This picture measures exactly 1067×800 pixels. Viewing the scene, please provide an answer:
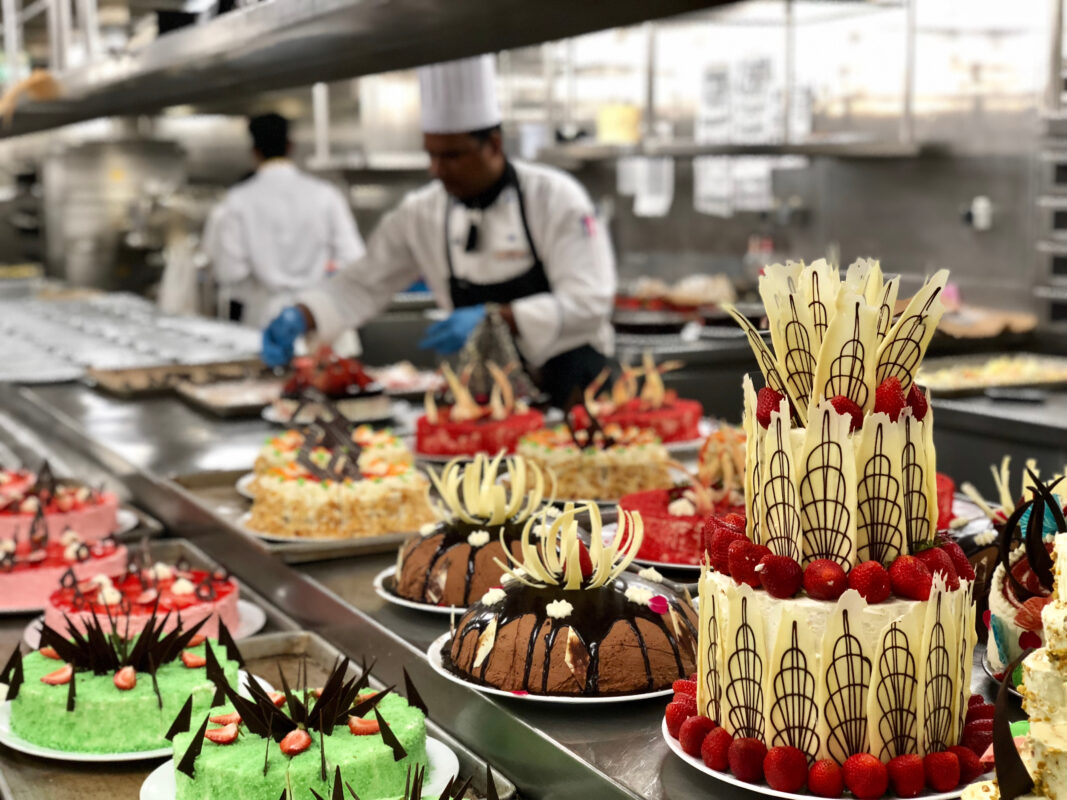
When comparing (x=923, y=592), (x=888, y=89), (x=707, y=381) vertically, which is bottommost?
(x=707, y=381)

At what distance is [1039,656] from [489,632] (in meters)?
0.79

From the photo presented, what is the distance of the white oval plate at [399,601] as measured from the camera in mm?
2041

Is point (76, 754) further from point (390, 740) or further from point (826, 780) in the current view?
point (826, 780)

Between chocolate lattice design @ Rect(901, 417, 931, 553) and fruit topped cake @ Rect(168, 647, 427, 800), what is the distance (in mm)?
649

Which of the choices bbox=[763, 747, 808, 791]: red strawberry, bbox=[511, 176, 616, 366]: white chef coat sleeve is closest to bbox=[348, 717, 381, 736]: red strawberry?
bbox=[763, 747, 808, 791]: red strawberry

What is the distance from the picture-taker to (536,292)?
451 cm

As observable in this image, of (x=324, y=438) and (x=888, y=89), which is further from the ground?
(x=888, y=89)

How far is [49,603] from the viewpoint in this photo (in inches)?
90.4

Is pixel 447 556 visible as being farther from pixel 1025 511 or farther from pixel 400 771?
pixel 1025 511

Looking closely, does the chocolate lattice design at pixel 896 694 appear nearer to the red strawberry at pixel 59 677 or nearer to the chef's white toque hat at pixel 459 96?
the red strawberry at pixel 59 677

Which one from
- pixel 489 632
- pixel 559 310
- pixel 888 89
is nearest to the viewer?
pixel 489 632

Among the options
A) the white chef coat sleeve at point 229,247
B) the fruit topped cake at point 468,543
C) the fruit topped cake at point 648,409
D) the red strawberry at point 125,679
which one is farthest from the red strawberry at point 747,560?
the white chef coat sleeve at point 229,247

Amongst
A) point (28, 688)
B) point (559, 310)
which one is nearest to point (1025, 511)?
point (28, 688)

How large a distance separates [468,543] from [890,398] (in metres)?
0.86
